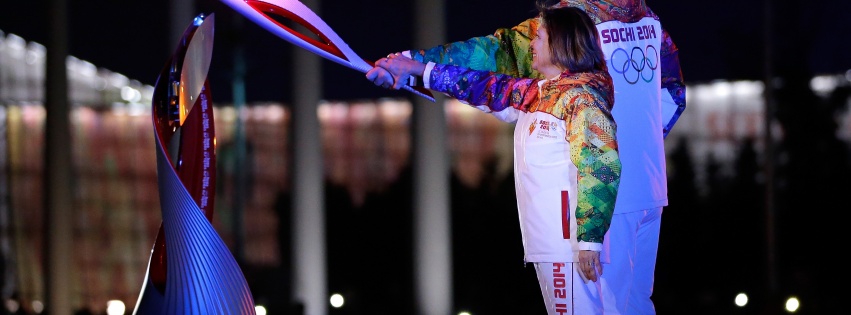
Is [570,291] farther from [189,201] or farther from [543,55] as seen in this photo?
[189,201]

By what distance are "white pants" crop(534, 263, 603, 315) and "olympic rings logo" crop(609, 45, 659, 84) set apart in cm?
59

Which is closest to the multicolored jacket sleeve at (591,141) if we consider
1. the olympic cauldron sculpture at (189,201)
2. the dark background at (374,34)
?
the olympic cauldron sculpture at (189,201)

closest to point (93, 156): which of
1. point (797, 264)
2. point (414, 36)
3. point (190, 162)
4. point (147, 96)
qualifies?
point (147, 96)

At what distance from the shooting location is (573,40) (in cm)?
290

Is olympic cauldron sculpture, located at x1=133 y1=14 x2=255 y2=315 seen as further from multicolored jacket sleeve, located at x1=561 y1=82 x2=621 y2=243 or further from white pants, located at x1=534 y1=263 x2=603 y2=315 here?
multicolored jacket sleeve, located at x1=561 y1=82 x2=621 y2=243

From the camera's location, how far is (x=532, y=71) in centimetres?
336

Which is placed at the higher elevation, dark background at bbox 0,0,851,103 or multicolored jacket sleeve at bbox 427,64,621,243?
dark background at bbox 0,0,851,103

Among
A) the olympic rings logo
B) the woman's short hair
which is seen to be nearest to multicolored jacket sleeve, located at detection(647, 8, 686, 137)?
the olympic rings logo

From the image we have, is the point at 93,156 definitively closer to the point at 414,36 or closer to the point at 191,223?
the point at 414,36

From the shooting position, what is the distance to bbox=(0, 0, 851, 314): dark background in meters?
13.9

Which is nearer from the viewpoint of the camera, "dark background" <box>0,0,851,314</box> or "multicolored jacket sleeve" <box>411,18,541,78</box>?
"multicolored jacket sleeve" <box>411,18,541,78</box>

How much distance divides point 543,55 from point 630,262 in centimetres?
61

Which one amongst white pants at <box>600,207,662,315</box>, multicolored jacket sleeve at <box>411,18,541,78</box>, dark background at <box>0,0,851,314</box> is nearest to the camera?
white pants at <box>600,207,662,315</box>

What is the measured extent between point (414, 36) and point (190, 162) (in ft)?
13.9
